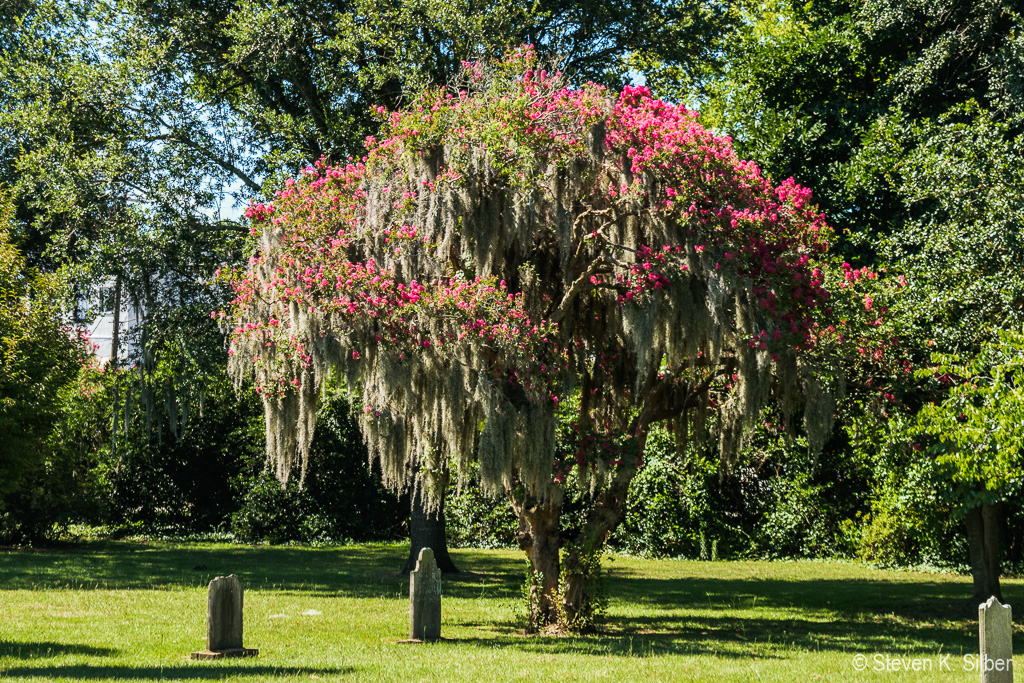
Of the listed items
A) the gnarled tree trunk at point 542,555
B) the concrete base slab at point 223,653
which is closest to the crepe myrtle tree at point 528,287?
the gnarled tree trunk at point 542,555

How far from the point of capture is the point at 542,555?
11.5m

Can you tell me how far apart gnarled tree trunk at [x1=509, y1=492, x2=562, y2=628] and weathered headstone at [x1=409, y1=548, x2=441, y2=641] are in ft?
4.50

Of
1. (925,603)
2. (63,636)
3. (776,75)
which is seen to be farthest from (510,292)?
(776,75)

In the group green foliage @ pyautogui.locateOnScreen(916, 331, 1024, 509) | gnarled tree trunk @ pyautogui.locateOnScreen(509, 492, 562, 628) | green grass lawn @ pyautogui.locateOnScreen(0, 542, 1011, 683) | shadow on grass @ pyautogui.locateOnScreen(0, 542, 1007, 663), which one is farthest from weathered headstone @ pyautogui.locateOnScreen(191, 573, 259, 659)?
green foliage @ pyautogui.locateOnScreen(916, 331, 1024, 509)

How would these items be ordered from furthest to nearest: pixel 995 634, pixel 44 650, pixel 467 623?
pixel 467 623 → pixel 44 650 → pixel 995 634

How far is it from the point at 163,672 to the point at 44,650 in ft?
6.15

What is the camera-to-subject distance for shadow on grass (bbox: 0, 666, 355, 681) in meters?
8.07

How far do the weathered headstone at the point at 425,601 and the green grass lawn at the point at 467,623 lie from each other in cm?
27

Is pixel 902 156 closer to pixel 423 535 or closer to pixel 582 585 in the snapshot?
pixel 423 535

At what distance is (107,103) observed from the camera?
1742 centimetres

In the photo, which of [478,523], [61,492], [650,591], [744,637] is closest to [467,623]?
[744,637]

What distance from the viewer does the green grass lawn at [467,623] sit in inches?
350

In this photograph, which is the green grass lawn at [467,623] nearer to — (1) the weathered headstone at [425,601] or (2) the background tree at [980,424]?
(1) the weathered headstone at [425,601]

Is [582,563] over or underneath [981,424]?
underneath
